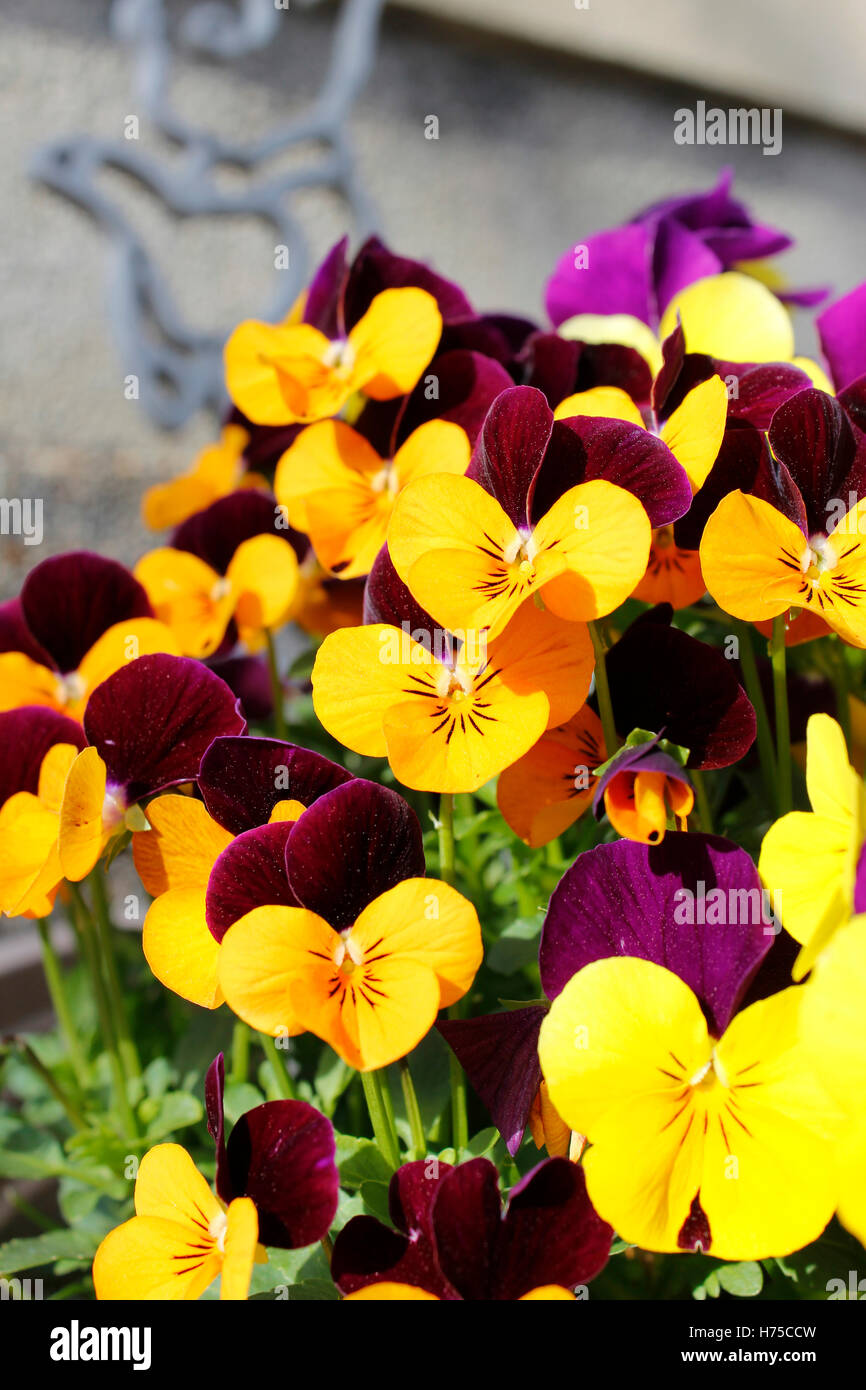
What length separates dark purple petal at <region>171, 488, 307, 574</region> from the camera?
55 cm

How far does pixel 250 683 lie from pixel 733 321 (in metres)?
0.32

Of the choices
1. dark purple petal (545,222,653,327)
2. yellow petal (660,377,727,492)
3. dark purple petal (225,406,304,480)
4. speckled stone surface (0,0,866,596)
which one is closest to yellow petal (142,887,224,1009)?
yellow petal (660,377,727,492)

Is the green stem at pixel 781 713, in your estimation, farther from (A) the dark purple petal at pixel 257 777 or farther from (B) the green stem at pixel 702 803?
(A) the dark purple petal at pixel 257 777

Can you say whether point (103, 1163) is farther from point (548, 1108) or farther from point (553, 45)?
point (553, 45)

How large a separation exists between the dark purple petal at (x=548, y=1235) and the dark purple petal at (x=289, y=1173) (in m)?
0.05

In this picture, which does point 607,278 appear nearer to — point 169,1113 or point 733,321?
point 733,321

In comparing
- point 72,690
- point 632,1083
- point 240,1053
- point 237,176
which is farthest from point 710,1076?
point 237,176

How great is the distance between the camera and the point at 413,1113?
1.23 ft

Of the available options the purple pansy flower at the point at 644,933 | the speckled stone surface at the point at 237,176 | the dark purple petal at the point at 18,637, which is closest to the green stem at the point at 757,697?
the purple pansy flower at the point at 644,933

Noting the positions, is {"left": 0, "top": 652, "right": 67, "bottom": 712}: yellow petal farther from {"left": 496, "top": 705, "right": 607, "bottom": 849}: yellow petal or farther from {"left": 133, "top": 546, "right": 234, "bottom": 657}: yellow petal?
{"left": 496, "top": 705, "right": 607, "bottom": 849}: yellow petal

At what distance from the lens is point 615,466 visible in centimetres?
35

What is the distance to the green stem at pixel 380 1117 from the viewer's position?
0.36 meters

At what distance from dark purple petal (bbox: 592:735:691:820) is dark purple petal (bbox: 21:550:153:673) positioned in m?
0.26
